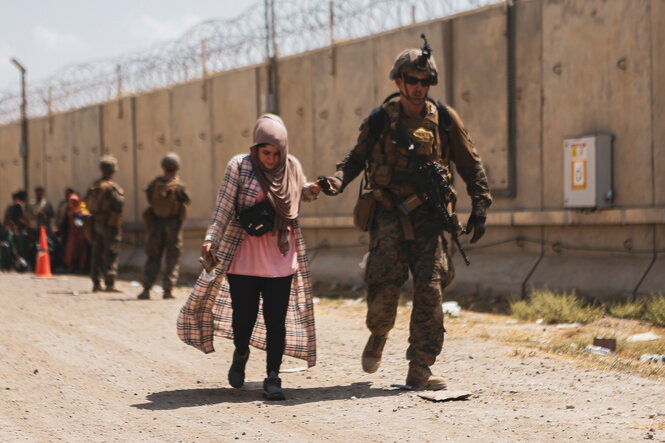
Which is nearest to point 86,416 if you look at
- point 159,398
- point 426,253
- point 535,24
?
point 159,398

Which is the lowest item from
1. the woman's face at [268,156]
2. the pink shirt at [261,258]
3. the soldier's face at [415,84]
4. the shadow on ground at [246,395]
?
the shadow on ground at [246,395]

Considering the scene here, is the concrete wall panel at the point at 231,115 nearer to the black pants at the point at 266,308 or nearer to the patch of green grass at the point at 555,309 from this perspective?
the patch of green grass at the point at 555,309

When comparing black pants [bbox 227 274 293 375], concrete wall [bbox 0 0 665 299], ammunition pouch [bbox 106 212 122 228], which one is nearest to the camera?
black pants [bbox 227 274 293 375]

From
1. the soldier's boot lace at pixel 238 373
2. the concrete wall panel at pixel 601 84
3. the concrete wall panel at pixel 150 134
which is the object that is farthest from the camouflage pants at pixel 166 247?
the soldier's boot lace at pixel 238 373

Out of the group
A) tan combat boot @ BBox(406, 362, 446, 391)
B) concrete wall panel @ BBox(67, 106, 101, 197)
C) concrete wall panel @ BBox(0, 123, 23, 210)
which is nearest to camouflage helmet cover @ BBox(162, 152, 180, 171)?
tan combat boot @ BBox(406, 362, 446, 391)

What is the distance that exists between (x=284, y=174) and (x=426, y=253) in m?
0.99

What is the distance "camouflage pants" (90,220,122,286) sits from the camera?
44.0 feet

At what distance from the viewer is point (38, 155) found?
24078 mm

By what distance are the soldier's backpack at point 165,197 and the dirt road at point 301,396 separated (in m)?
3.23

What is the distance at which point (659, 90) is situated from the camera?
9.71 metres

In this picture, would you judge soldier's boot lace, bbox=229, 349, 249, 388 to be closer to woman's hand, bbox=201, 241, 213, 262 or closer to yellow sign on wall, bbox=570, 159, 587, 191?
woman's hand, bbox=201, 241, 213, 262

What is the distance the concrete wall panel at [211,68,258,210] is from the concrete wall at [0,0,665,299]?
0.08m

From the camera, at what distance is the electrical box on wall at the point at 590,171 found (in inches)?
400

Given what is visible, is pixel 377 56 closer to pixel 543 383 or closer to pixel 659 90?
pixel 659 90
